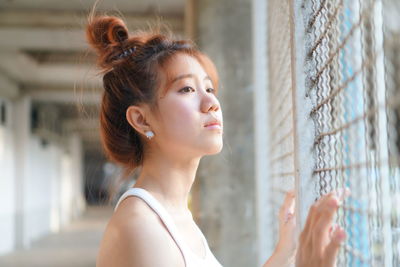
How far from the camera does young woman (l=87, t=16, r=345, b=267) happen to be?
114 cm

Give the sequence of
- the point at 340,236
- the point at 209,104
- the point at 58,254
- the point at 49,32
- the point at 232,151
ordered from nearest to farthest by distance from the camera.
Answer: the point at 340,236 < the point at 209,104 < the point at 232,151 < the point at 49,32 < the point at 58,254

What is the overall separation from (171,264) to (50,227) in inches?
594

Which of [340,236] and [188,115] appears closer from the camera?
[340,236]

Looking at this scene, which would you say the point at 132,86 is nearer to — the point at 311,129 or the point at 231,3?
the point at 311,129

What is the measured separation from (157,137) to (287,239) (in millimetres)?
404

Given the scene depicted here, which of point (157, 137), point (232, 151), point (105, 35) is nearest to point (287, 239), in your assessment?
point (157, 137)

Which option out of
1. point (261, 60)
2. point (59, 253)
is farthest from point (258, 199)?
point (59, 253)

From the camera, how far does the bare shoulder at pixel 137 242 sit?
1.10 meters

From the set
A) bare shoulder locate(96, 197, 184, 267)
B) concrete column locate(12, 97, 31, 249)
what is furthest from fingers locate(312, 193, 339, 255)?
concrete column locate(12, 97, 31, 249)

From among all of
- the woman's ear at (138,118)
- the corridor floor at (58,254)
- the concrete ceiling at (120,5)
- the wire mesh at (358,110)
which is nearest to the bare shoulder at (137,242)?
the woman's ear at (138,118)

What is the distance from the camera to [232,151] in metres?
3.00

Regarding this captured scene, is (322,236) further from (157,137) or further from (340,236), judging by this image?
(157,137)

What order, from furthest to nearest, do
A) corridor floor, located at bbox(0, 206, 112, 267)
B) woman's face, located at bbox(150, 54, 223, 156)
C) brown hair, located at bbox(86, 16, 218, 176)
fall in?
corridor floor, located at bbox(0, 206, 112, 267), brown hair, located at bbox(86, 16, 218, 176), woman's face, located at bbox(150, 54, 223, 156)

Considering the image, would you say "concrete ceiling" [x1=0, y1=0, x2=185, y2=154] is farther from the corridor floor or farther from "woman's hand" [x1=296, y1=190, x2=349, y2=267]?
"woman's hand" [x1=296, y1=190, x2=349, y2=267]
